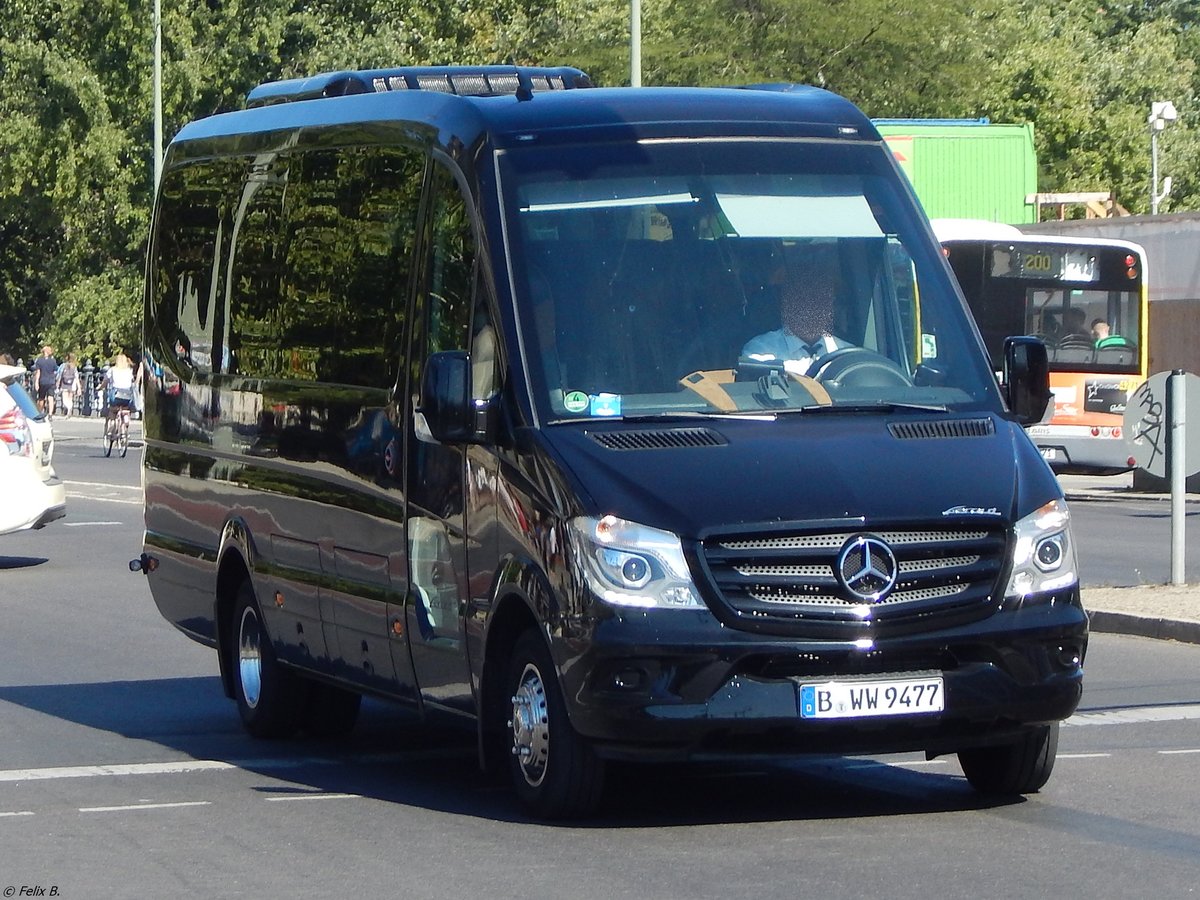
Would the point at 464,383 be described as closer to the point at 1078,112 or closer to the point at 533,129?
the point at 533,129

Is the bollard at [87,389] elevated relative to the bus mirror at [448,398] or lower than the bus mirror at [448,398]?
lower

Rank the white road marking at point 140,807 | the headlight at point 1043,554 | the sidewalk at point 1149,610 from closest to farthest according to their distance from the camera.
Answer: the headlight at point 1043,554
the white road marking at point 140,807
the sidewalk at point 1149,610

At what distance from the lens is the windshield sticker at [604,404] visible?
7820 millimetres

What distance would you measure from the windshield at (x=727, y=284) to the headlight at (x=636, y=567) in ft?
2.13

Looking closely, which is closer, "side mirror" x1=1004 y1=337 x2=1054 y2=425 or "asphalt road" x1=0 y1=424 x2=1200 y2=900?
"asphalt road" x1=0 y1=424 x2=1200 y2=900

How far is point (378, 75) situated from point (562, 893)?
16.1 feet

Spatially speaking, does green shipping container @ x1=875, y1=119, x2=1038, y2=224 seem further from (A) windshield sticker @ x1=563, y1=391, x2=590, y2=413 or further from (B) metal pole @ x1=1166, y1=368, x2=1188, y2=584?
(A) windshield sticker @ x1=563, y1=391, x2=590, y2=413

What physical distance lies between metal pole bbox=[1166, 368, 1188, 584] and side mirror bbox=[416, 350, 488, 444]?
745 centimetres

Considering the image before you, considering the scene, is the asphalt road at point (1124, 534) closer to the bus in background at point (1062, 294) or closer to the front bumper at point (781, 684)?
the bus in background at point (1062, 294)

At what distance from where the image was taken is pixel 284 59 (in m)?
59.2


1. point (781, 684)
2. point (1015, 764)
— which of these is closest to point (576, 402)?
point (781, 684)

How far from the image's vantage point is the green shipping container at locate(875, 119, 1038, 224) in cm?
3881

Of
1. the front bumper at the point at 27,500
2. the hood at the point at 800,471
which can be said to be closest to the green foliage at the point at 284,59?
the front bumper at the point at 27,500

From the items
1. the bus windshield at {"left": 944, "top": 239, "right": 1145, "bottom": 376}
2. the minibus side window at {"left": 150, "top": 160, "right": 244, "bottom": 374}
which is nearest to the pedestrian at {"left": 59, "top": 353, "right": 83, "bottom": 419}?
the bus windshield at {"left": 944, "top": 239, "right": 1145, "bottom": 376}
